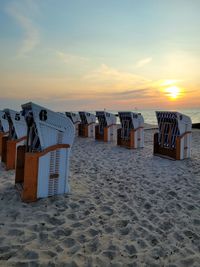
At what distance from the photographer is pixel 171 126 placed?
338 inches

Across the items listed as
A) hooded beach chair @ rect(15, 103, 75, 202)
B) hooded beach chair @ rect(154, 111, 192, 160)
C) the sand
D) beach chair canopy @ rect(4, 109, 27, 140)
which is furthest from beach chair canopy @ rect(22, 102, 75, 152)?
hooded beach chair @ rect(154, 111, 192, 160)

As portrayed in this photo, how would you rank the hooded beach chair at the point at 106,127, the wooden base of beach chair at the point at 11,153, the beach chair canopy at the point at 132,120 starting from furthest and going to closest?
1. the hooded beach chair at the point at 106,127
2. the beach chair canopy at the point at 132,120
3. the wooden base of beach chair at the point at 11,153

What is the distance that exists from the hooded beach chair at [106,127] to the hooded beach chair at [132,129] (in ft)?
6.33

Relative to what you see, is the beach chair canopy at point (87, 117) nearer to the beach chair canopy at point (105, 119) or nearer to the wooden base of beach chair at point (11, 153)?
the beach chair canopy at point (105, 119)

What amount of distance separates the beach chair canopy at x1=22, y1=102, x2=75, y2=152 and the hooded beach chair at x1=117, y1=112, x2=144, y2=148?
21.1 ft

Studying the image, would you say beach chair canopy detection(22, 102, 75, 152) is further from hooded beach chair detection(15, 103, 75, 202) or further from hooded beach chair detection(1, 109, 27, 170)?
hooded beach chair detection(1, 109, 27, 170)

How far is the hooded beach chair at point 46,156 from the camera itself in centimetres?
423

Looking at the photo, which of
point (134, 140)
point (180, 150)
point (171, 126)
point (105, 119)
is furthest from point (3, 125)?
point (180, 150)

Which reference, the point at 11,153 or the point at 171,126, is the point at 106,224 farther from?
the point at 171,126

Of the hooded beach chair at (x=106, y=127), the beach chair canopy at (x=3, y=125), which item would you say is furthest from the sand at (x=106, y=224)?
the hooded beach chair at (x=106, y=127)

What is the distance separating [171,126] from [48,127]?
539cm

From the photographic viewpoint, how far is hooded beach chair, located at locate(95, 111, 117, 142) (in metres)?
13.1

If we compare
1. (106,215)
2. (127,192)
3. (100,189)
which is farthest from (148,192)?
(106,215)

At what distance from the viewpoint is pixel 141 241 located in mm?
3203
